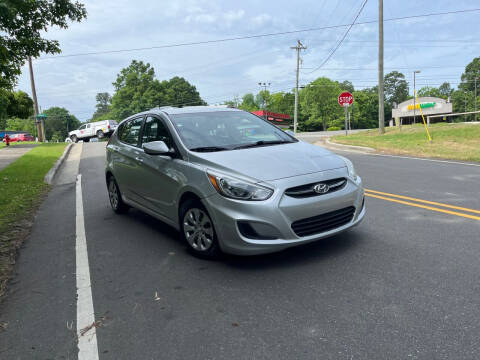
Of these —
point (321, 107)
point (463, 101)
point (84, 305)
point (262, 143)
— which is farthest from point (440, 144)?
point (463, 101)

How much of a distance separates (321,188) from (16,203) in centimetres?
675

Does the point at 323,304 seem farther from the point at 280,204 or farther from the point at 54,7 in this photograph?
the point at 54,7

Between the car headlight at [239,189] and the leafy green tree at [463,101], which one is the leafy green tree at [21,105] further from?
the leafy green tree at [463,101]

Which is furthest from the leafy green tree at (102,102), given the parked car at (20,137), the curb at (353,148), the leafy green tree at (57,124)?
the curb at (353,148)

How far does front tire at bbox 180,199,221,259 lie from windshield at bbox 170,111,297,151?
73 cm

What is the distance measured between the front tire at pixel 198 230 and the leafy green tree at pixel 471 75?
452 ft

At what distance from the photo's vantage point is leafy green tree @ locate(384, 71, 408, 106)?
137750 mm

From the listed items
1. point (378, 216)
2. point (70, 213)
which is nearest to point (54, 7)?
point (70, 213)

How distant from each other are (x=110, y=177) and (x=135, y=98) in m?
69.6

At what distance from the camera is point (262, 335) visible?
288cm

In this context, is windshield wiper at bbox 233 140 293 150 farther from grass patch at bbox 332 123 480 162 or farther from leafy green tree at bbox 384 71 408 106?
leafy green tree at bbox 384 71 408 106

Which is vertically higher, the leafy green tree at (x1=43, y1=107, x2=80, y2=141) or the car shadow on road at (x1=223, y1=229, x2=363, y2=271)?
the leafy green tree at (x1=43, y1=107, x2=80, y2=141)

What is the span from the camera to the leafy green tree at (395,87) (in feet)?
452

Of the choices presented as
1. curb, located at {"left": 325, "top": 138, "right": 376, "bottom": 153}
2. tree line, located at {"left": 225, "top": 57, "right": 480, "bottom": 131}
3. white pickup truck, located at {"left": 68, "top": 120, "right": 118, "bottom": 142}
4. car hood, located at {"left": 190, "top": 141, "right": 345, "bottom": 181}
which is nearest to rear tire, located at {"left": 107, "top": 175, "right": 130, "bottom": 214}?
car hood, located at {"left": 190, "top": 141, "right": 345, "bottom": 181}
